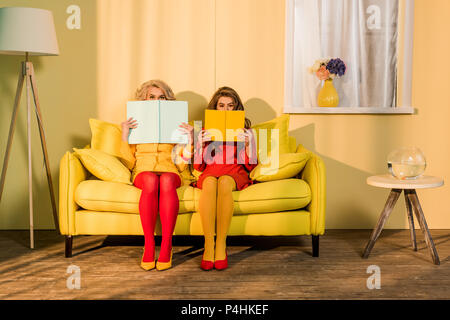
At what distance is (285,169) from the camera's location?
2693 mm

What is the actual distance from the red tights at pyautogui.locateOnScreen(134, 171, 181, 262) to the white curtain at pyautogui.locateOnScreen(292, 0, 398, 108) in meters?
1.39

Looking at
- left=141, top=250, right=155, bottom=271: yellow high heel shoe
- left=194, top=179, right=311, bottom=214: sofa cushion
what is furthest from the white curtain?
left=141, top=250, right=155, bottom=271: yellow high heel shoe

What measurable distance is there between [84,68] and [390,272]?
2.46m

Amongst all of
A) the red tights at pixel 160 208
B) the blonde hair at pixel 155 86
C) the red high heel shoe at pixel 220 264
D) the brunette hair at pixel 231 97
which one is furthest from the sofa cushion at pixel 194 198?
the blonde hair at pixel 155 86

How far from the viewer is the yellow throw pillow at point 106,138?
2941 millimetres

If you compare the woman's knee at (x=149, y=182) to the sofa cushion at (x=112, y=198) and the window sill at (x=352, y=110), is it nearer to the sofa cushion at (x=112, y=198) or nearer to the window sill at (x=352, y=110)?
the sofa cushion at (x=112, y=198)

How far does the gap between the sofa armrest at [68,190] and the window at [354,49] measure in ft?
5.19

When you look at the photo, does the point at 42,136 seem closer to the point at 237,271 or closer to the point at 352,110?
the point at 237,271

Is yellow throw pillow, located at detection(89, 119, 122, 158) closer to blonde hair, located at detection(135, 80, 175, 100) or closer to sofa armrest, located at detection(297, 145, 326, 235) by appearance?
blonde hair, located at detection(135, 80, 175, 100)

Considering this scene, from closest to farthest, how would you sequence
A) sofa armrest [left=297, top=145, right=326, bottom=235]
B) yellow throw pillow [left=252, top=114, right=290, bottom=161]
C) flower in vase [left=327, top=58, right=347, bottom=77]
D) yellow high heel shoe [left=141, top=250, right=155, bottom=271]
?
yellow high heel shoe [left=141, top=250, right=155, bottom=271] → sofa armrest [left=297, top=145, right=326, bottom=235] → yellow throw pillow [left=252, top=114, right=290, bottom=161] → flower in vase [left=327, top=58, right=347, bottom=77]

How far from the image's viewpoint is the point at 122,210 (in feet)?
8.43

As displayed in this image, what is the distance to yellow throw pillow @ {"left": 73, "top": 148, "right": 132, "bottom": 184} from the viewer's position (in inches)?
105
